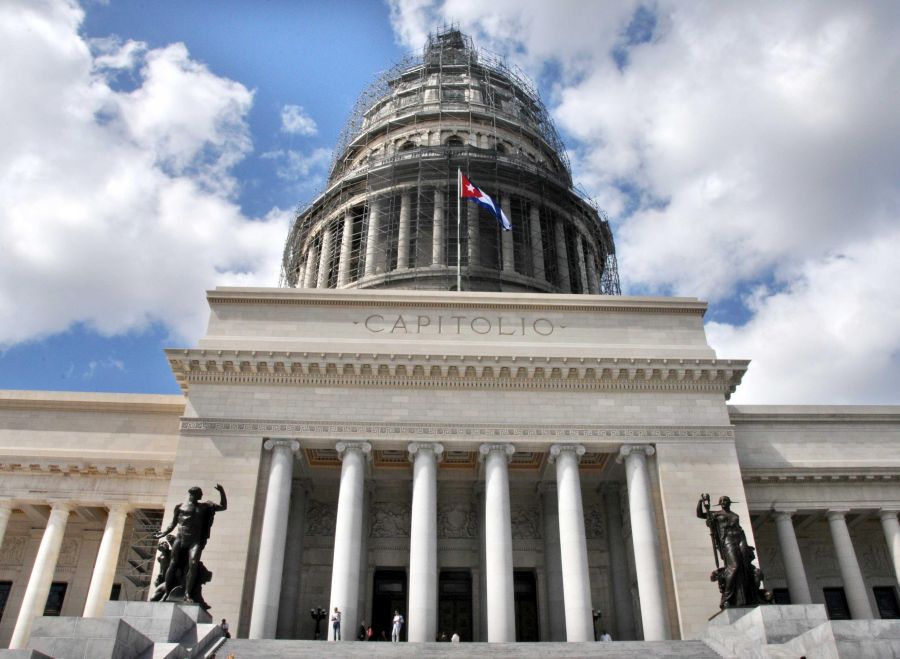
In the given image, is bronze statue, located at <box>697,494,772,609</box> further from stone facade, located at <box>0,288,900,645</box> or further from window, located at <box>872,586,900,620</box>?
window, located at <box>872,586,900,620</box>

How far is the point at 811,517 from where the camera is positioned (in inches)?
1193

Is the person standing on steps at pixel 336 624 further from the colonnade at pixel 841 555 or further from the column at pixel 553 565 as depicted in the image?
the colonnade at pixel 841 555

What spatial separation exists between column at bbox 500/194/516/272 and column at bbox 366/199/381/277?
7605 mm

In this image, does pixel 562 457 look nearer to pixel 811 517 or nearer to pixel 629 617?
pixel 629 617

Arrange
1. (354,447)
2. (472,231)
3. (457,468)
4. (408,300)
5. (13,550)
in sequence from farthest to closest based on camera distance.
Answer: (472,231) < (408,300) < (13,550) < (457,468) < (354,447)

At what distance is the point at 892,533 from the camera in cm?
2906

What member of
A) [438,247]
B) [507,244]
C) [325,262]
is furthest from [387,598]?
[325,262]

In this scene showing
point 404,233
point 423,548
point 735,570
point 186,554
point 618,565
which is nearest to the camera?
point 186,554

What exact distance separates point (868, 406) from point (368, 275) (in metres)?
26.6

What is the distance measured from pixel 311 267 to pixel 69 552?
25716 mm

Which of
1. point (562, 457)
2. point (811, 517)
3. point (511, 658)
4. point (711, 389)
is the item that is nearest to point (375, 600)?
point (562, 457)

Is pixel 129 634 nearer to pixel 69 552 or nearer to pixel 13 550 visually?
pixel 69 552

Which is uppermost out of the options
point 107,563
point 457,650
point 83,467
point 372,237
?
point 372,237

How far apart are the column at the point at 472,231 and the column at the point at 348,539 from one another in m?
20.3
